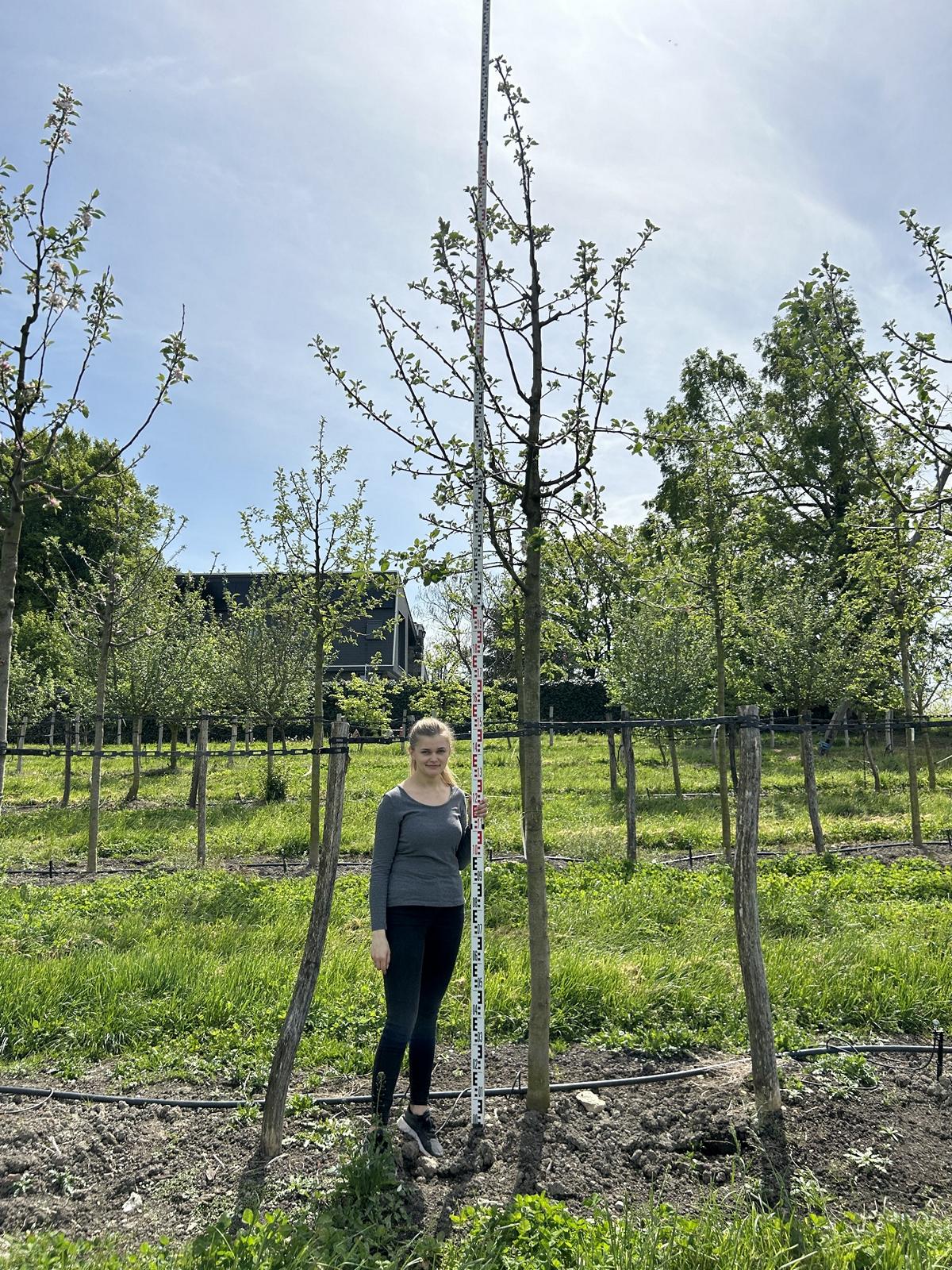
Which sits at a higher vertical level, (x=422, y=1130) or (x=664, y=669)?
(x=664, y=669)

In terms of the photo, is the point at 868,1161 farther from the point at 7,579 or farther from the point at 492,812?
the point at 492,812

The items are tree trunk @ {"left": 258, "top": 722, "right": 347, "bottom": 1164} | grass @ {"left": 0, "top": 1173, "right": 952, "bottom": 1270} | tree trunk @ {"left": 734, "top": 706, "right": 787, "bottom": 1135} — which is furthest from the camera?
tree trunk @ {"left": 734, "top": 706, "right": 787, "bottom": 1135}

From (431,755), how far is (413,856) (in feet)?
1.46

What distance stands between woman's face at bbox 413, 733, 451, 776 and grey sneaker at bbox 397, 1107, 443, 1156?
4.83 ft

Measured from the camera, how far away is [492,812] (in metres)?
13.8

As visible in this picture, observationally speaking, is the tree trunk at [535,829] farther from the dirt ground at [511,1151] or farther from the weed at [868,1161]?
the weed at [868,1161]

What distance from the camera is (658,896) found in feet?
24.9

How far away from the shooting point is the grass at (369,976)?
451cm

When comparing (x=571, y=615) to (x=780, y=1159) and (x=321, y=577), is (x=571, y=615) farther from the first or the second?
(x=321, y=577)

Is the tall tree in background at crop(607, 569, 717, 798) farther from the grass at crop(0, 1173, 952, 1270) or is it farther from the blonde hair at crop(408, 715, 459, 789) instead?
the grass at crop(0, 1173, 952, 1270)

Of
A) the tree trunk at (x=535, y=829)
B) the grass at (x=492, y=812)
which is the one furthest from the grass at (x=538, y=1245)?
the grass at (x=492, y=812)

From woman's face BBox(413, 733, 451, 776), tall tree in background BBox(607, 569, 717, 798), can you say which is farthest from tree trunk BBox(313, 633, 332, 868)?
tall tree in background BBox(607, 569, 717, 798)

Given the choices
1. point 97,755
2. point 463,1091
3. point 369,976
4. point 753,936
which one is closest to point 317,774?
point 97,755

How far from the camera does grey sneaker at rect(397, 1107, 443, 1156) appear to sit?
3.40 meters
